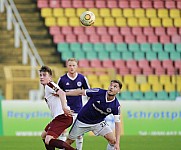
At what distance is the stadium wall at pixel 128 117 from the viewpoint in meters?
18.2

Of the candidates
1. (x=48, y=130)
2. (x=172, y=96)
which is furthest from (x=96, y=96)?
(x=172, y=96)

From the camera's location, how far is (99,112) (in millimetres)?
10719

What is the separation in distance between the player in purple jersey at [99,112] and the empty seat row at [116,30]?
12.9m

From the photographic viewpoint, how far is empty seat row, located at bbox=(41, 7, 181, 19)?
79.3 feet

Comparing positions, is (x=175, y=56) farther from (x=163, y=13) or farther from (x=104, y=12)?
(x=104, y=12)

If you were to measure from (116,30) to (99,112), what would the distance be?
13798 mm

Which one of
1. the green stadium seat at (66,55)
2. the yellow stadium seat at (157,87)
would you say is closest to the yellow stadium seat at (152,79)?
the yellow stadium seat at (157,87)

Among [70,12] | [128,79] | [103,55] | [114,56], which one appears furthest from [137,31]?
[128,79]

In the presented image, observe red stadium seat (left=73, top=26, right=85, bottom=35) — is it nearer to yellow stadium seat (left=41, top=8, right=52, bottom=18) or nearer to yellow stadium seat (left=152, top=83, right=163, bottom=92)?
yellow stadium seat (left=41, top=8, right=52, bottom=18)

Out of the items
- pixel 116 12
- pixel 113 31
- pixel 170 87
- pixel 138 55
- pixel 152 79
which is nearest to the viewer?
pixel 170 87

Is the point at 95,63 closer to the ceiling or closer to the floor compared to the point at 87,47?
closer to the floor

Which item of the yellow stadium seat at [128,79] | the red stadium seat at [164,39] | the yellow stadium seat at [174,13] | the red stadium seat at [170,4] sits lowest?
the yellow stadium seat at [128,79]

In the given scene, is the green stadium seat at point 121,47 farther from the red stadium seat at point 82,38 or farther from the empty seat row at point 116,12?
the empty seat row at point 116,12

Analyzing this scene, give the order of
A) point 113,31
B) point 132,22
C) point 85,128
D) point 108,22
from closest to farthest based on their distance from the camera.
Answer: point 85,128 < point 113,31 < point 108,22 < point 132,22
